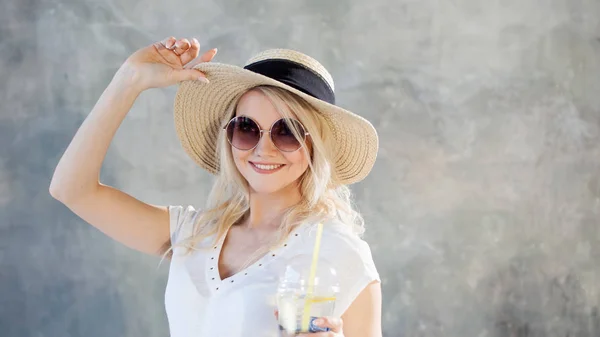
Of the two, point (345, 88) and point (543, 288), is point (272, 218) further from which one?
point (543, 288)

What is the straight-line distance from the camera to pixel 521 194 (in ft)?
10.5

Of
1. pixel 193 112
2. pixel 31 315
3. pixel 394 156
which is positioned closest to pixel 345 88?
pixel 394 156

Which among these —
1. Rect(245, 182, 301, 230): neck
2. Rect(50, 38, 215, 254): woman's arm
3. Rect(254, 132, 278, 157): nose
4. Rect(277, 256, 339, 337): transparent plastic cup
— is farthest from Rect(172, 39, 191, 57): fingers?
Rect(277, 256, 339, 337): transparent plastic cup

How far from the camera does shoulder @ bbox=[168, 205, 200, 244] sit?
2.03 meters

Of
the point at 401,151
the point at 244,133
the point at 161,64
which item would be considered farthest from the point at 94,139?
the point at 401,151

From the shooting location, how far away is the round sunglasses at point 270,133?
1864 millimetres

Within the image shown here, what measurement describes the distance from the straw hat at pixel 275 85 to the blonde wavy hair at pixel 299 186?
3cm

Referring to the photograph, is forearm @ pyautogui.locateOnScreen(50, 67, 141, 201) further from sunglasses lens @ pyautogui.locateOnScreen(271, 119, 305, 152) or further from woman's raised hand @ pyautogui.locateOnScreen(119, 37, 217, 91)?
sunglasses lens @ pyautogui.locateOnScreen(271, 119, 305, 152)

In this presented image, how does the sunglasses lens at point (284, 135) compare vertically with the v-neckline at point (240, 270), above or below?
above

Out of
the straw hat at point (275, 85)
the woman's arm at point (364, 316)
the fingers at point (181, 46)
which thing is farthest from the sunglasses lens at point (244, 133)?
the woman's arm at point (364, 316)

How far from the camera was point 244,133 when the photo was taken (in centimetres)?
189

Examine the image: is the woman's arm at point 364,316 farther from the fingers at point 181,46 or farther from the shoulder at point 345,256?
the fingers at point 181,46

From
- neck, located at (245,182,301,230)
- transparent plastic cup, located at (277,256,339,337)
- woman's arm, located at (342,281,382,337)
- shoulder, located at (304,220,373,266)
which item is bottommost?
woman's arm, located at (342,281,382,337)

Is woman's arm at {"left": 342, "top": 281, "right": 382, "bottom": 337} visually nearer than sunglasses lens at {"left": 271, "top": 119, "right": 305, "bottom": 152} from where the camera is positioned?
Yes
